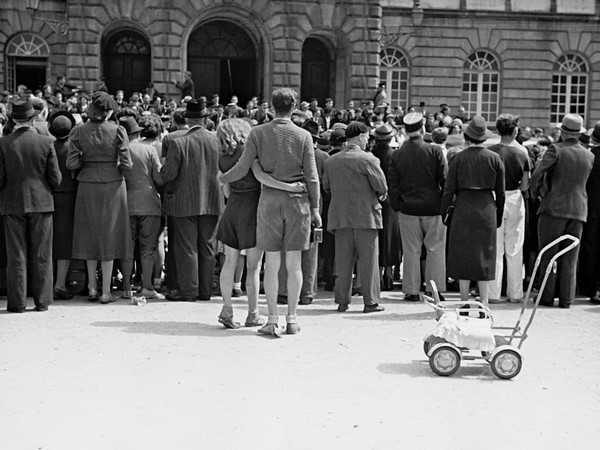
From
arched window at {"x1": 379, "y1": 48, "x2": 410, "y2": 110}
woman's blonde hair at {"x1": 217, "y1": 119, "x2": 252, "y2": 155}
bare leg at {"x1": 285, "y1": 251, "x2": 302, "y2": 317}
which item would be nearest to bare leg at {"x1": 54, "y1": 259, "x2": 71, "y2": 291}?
woman's blonde hair at {"x1": 217, "y1": 119, "x2": 252, "y2": 155}

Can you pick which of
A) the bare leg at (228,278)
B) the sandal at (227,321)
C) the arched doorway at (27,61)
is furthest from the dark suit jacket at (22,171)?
the arched doorway at (27,61)

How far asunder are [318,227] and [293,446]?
385 cm

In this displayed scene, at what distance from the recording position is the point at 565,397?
779 centimetres

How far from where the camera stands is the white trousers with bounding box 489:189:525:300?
12234 millimetres

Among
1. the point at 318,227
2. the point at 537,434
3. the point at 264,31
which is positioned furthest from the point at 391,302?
the point at 264,31

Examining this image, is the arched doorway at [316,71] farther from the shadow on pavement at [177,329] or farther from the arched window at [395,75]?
the shadow on pavement at [177,329]

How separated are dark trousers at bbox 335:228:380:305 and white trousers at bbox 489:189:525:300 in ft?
5.59

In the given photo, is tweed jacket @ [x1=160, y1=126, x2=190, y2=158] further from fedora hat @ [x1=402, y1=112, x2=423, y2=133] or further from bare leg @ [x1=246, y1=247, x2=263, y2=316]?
fedora hat @ [x1=402, y1=112, x2=423, y2=133]

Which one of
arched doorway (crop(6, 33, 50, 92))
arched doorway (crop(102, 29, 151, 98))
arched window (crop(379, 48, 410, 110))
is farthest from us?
arched window (crop(379, 48, 410, 110))

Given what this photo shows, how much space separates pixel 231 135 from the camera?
10.8 meters

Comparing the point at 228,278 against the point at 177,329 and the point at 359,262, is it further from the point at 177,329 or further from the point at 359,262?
the point at 359,262

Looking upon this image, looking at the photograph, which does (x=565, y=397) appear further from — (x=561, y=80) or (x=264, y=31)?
(x=561, y=80)

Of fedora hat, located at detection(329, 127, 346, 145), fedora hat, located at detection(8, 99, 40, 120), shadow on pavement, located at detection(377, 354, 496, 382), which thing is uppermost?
fedora hat, located at detection(8, 99, 40, 120)

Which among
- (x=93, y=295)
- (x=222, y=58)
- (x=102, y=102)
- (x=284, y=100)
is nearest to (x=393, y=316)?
(x=284, y=100)
